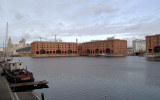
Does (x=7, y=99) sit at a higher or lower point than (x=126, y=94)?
higher

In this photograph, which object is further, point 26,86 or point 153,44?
point 153,44

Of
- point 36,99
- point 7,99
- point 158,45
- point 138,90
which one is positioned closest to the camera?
point 7,99

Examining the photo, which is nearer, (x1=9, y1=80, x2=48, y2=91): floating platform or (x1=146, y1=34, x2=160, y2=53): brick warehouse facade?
(x1=9, y1=80, x2=48, y2=91): floating platform

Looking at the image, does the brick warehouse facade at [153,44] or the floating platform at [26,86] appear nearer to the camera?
the floating platform at [26,86]

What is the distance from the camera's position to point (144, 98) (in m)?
20.0

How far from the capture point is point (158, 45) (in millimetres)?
173875

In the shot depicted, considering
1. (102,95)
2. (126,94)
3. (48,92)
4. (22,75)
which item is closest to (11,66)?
(22,75)

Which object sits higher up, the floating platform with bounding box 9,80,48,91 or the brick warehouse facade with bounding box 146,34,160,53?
the brick warehouse facade with bounding box 146,34,160,53

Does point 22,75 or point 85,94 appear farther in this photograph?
point 22,75

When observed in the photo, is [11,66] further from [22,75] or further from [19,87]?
[19,87]

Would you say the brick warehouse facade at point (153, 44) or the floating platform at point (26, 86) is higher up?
the brick warehouse facade at point (153, 44)

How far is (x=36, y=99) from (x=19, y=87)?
25.5 ft

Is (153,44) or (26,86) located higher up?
(153,44)

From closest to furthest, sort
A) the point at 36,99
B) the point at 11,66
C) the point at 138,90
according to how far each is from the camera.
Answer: the point at 36,99, the point at 138,90, the point at 11,66
